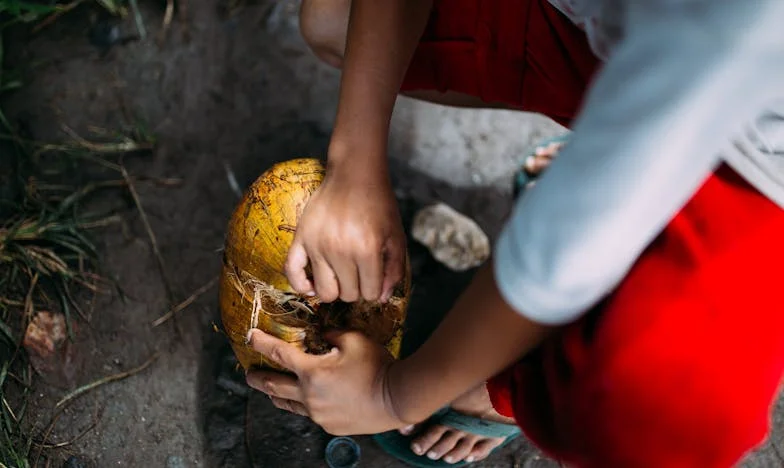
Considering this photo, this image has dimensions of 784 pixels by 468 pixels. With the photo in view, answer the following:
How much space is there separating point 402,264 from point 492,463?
2.23 ft

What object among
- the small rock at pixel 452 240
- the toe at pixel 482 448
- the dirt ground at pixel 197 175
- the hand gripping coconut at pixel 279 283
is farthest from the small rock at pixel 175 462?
the small rock at pixel 452 240

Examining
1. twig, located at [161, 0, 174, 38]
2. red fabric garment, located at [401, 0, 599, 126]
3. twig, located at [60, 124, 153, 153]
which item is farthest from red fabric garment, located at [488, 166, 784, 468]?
twig, located at [161, 0, 174, 38]

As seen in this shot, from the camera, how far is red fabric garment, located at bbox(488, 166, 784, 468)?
812 millimetres

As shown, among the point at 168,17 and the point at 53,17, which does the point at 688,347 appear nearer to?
the point at 168,17

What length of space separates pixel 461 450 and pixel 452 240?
483 mm

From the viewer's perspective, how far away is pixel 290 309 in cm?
125

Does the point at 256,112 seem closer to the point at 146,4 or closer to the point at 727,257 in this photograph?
the point at 146,4

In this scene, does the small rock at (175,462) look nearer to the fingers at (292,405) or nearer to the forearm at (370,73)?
the fingers at (292,405)

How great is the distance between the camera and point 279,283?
4.03 ft

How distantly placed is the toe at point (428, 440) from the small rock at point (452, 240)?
39cm

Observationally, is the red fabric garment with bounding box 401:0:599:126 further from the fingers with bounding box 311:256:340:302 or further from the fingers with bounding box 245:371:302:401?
the fingers with bounding box 245:371:302:401

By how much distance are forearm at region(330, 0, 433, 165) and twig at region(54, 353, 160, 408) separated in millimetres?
787

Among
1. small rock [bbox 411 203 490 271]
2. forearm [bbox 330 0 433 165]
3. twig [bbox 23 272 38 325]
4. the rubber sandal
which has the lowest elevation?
twig [bbox 23 272 38 325]

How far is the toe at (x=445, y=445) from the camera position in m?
1.51
